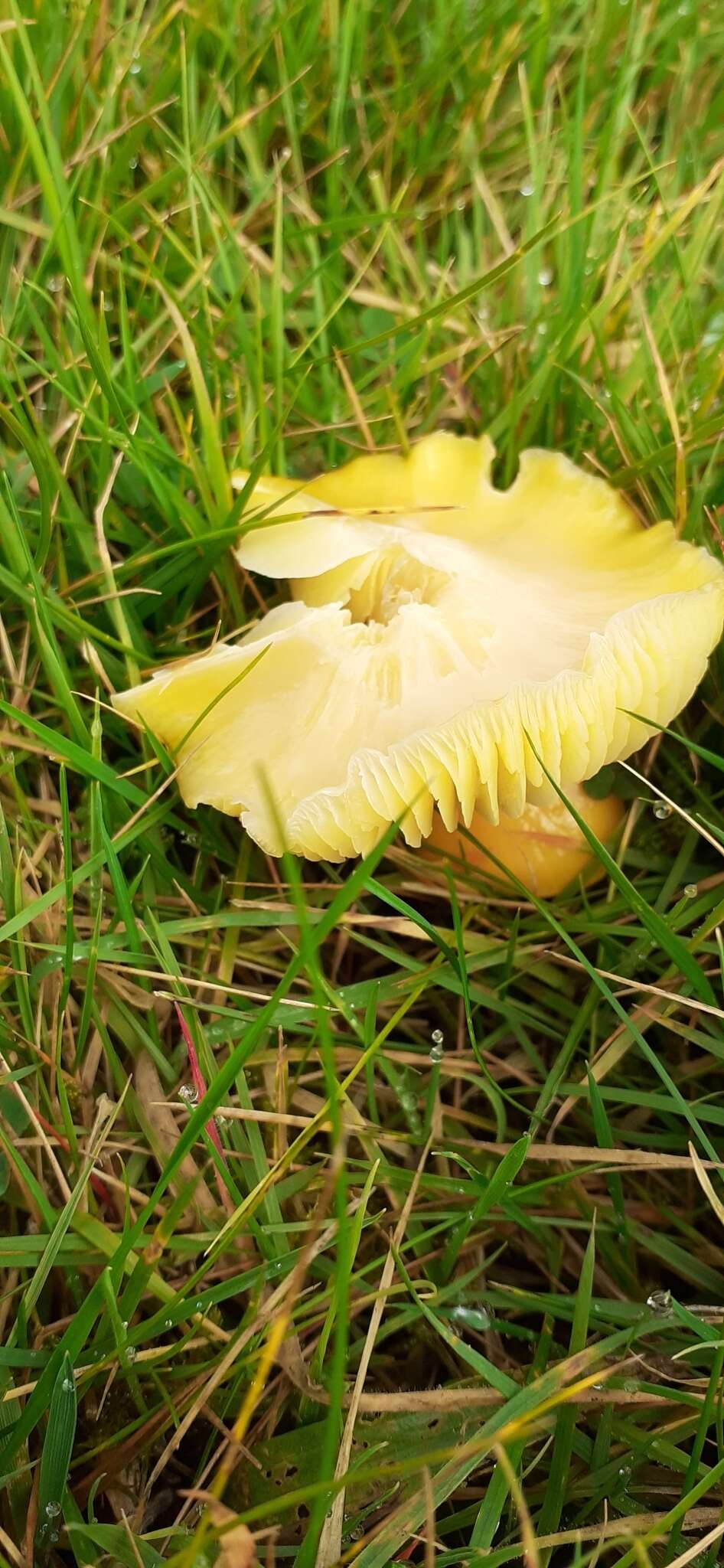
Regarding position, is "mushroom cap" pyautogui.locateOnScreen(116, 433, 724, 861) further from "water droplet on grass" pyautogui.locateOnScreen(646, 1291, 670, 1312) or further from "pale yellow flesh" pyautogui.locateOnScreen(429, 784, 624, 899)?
"water droplet on grass" pyautogui.locateOnScreen(646, 1291, 670, 1312)

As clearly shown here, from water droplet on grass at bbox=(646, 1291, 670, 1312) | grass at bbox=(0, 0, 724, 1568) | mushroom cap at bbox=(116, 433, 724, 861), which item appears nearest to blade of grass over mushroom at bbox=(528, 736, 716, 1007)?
grass at bbox=(0, 0, 724, 1568)

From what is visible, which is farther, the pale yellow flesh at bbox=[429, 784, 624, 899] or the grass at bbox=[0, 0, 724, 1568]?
the pale yellow flesh at bbox=[429, 784, 624, 899]

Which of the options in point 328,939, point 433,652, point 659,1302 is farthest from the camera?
point 328,939

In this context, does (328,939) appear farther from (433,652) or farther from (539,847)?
(433,652)

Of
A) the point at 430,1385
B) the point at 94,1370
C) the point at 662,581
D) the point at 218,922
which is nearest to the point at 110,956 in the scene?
the point at 218,922

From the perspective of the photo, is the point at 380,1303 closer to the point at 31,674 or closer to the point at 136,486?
the point at 31,674

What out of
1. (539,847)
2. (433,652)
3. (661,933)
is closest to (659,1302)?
(661,933)

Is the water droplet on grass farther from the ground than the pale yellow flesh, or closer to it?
closer to it

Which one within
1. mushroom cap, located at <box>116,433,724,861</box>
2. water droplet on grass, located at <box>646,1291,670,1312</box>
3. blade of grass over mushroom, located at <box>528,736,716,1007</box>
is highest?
mushroom cap, located at <box>116,433,724,861</box>
